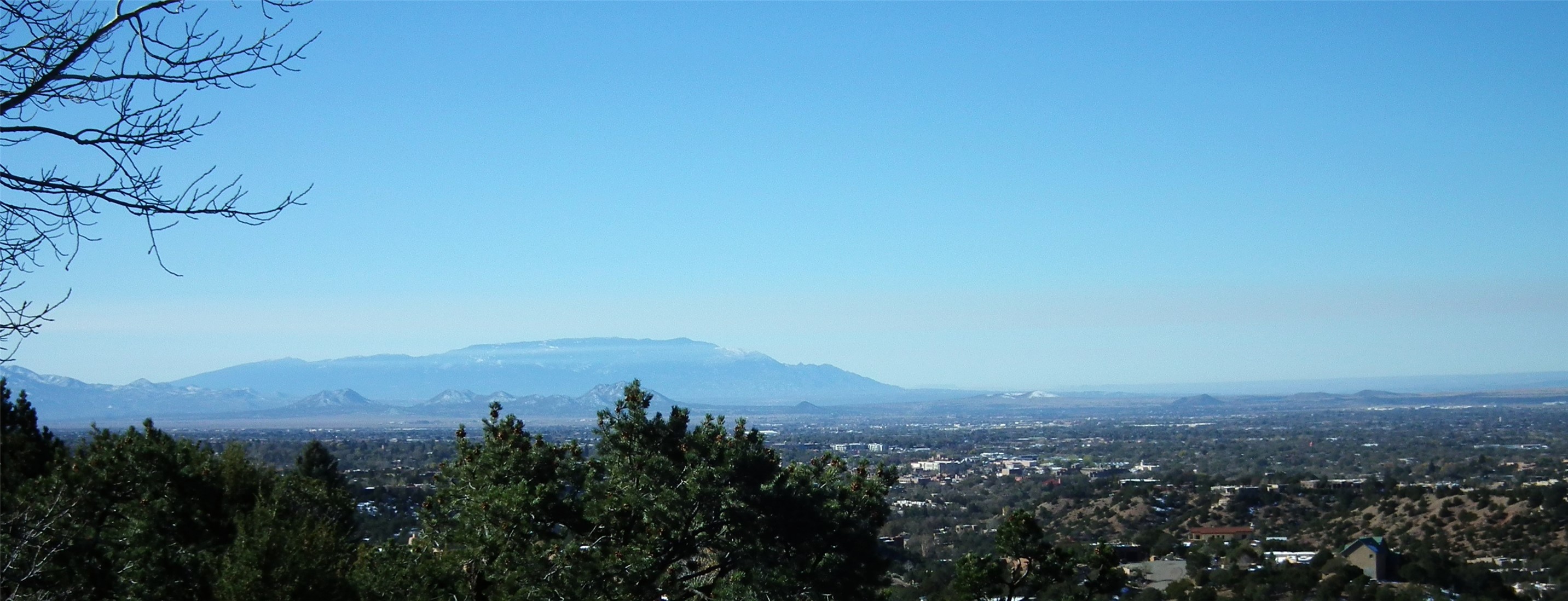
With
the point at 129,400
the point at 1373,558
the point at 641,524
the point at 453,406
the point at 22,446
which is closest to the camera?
the point at 641,524

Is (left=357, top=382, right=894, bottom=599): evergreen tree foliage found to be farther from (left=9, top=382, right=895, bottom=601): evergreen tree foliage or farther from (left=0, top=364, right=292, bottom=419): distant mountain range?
(left=0, top=364, right=292, bottom=419): distant mountain range

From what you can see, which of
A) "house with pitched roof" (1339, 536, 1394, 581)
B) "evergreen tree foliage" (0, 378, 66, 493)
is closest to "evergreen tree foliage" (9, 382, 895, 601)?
"evergreen tree foliage" (0, 378, 66, 493)

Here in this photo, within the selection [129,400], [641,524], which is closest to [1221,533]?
[641,524]

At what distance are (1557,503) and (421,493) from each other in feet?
101

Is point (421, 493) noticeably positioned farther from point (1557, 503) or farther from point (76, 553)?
point (1557, 503)

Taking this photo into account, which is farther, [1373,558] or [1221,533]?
[1221,533]

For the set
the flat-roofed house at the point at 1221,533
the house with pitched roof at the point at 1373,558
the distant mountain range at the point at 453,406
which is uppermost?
the distant mountain range at the point at 453,406

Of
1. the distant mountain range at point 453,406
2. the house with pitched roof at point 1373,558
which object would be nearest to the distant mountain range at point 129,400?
the distant mountain range at point 453,406

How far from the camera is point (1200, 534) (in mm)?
34719

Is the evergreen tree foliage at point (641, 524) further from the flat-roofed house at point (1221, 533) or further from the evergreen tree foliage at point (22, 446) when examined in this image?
the flat-roofed house at point (1221, 533)

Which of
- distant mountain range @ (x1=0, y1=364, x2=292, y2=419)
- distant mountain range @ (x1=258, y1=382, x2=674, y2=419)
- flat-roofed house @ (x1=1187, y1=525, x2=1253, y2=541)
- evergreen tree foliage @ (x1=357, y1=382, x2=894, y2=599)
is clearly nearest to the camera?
evergreen tree foliage @ (x1=357, y1=382, x2=894, y2=599)

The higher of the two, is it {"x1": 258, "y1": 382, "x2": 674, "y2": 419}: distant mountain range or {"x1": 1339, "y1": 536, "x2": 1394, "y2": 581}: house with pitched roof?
{"x1": 258, "y1": 382, "x2": 674, "y2": 419}: distant mountain range

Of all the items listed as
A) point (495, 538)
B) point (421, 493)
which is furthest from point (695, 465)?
point (421, 493)

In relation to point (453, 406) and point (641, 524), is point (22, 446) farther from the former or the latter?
point (453, 406)
